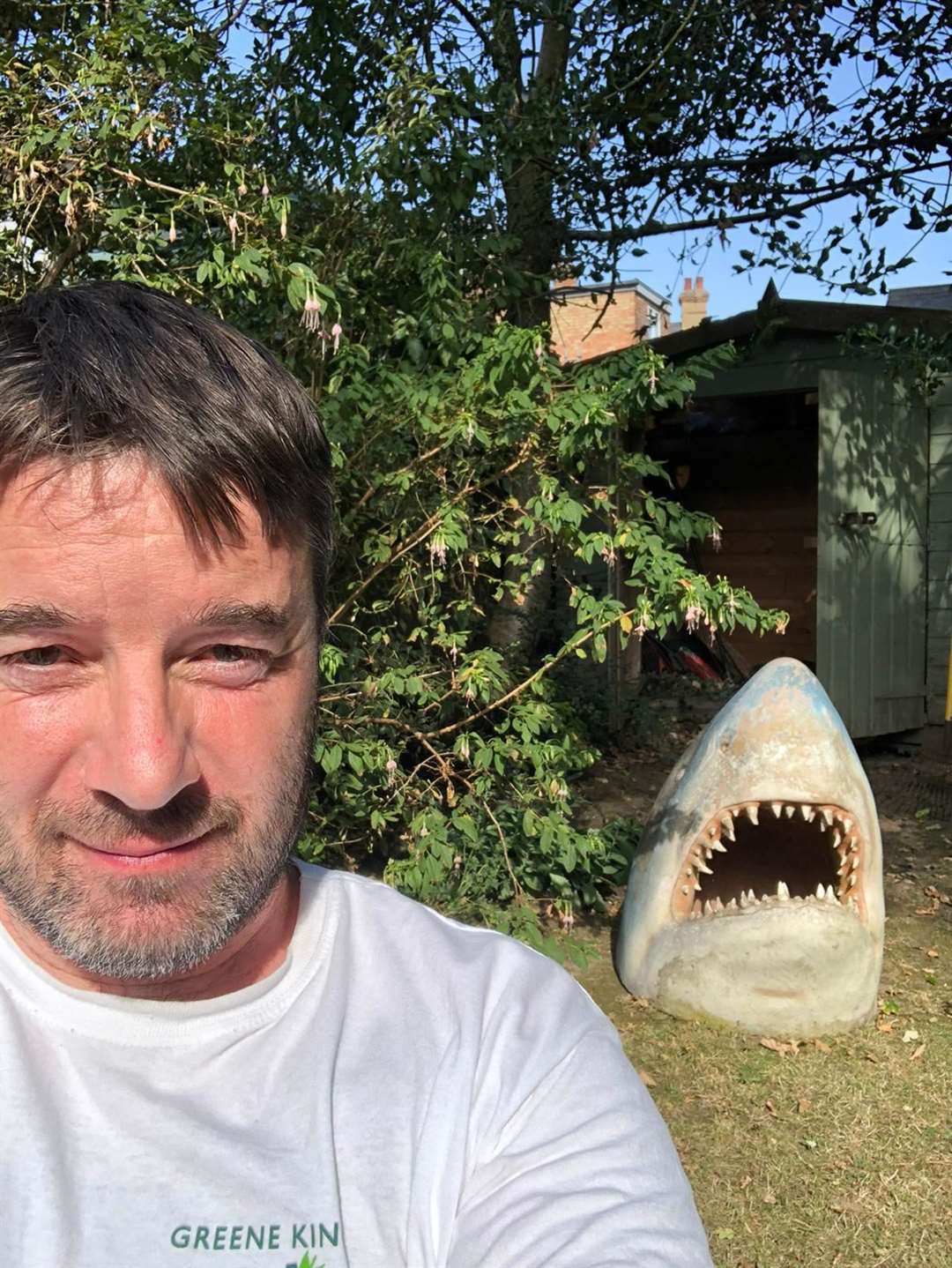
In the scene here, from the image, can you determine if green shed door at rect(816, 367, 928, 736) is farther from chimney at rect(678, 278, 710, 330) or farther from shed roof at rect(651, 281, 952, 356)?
chimney at rect(678, 278, 710, 330)

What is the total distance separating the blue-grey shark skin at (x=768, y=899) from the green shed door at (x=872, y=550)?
4.20 m

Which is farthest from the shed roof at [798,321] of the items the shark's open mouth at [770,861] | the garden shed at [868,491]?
the shark's open mouth at [770,861]

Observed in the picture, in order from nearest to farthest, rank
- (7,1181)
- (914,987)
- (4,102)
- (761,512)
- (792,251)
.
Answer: (7,1181), (4,102), (914,987), (792,251), (761,512)

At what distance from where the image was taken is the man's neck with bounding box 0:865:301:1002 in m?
1.25

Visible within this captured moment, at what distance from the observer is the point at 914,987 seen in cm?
431

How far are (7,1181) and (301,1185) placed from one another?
0.95 ft

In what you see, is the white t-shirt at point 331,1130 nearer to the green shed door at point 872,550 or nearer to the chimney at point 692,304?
the green shed door at point 872,550

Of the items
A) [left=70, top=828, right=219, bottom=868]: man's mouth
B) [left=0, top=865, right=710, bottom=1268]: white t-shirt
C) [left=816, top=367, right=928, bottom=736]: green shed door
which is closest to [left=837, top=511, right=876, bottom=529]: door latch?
[left=816, top=367, right=928, bottom=736]: green shed door

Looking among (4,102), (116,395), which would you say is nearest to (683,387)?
(4,102)

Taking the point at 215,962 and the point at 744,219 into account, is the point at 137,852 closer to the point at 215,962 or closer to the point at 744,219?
the point at 215,962

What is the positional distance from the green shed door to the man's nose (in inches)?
289

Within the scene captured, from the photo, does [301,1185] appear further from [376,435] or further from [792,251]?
[792,251]

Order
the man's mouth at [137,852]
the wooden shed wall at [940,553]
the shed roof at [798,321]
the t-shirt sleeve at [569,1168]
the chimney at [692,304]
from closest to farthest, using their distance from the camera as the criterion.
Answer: the t-shirt sleeve at [569,1168], the man's mouth at [137,852], the shed roof at [798,321], the wooden shed wall at [940,553], the chimney at [692,304]

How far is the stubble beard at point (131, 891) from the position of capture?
1.17m
